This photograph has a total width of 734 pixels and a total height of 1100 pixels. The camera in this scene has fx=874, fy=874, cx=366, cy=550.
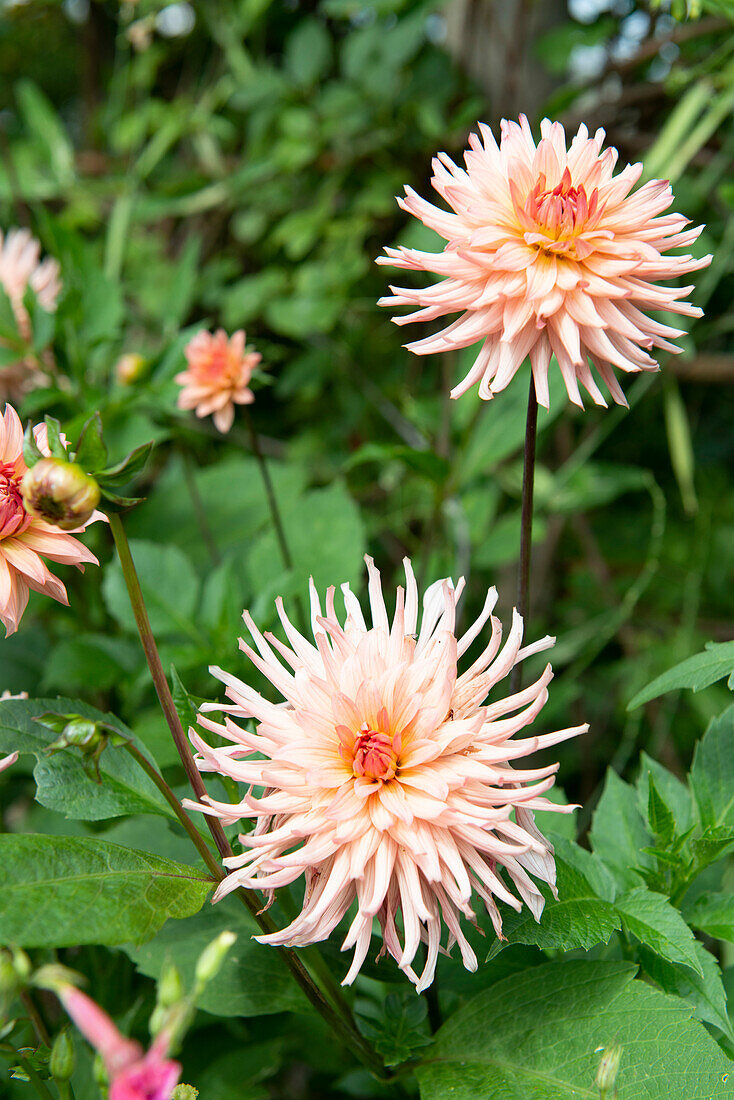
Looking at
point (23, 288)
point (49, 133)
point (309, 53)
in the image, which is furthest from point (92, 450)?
point (49, 133)

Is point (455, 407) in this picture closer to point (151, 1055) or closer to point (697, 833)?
point (697, 833)

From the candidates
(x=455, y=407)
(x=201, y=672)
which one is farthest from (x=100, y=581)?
(x=455, y=407)

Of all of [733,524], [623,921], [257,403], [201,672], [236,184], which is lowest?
[623,921]

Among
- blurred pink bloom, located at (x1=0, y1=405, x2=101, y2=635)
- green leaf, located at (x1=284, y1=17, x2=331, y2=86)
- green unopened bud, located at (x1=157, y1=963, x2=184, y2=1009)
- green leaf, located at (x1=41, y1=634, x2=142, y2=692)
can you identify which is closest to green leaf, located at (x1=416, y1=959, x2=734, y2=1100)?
green unopened bud, located at (x1=157, y1=963, x2=184, y2=1009)

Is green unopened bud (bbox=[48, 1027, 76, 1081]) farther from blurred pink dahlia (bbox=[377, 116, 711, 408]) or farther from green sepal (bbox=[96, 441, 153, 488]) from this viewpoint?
blurred pink dahlia (bbox=[377, 116, 711, 408])

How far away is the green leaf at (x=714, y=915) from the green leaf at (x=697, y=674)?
147mm

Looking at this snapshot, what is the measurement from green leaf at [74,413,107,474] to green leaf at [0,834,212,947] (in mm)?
199

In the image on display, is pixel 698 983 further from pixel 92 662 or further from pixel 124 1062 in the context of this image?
pixel 92 662

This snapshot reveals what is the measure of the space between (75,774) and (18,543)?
14 cm

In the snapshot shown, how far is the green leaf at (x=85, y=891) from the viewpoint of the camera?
40 centimetres

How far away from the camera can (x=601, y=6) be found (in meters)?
1.42

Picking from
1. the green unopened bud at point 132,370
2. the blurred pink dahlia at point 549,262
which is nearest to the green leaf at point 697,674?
the blurred pink dahlia at point 549,262

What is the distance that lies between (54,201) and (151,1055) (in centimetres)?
196

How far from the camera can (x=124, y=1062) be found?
283 millimetres
